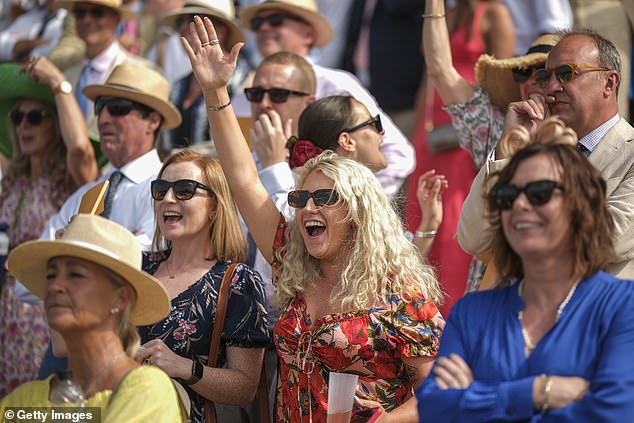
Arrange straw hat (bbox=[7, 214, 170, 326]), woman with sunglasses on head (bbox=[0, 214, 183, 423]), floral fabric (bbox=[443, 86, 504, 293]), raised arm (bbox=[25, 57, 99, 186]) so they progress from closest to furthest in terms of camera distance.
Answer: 1. woman with sunglasses on head (bbox=[0, 214, 183, 423])
2. straw hat (bbox=[7, 214, 170, 326])
3. floral fabric (bbox=[443, 86, 504, 293])
4. raised arm (bbox=[25, 57, 99, 186])

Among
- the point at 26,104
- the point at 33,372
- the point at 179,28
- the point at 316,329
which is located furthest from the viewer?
the point at 179,28

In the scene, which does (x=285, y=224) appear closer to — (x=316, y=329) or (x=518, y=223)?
(x=316, y=329)

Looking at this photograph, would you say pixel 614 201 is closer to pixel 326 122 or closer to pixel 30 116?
pixel 326 122

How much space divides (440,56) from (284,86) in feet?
3.48

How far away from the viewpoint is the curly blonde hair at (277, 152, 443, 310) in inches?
185

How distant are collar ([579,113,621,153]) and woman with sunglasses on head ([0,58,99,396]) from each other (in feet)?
11.3

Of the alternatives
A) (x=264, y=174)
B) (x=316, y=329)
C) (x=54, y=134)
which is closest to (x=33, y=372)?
(x=54, y=134)

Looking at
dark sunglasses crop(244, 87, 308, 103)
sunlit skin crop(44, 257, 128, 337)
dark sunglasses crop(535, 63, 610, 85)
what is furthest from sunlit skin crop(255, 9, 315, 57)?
sunlit skin crop(44, 257, 128, 337)

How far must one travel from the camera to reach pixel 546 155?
3721 millimetres

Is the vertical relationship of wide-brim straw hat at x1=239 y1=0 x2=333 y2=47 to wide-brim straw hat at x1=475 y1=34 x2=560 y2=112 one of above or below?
above

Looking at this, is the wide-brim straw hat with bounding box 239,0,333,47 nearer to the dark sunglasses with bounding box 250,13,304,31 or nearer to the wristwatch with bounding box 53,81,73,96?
the dark sunglasses with bounding box 250,13,304,31

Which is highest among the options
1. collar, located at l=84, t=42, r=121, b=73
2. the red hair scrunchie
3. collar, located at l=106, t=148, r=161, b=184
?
collar, located at l=84, t=42, r=121, b=73

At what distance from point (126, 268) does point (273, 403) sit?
146 centimetres

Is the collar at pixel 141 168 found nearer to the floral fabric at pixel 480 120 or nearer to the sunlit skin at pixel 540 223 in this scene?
the floral fabric at pixel 480 120
